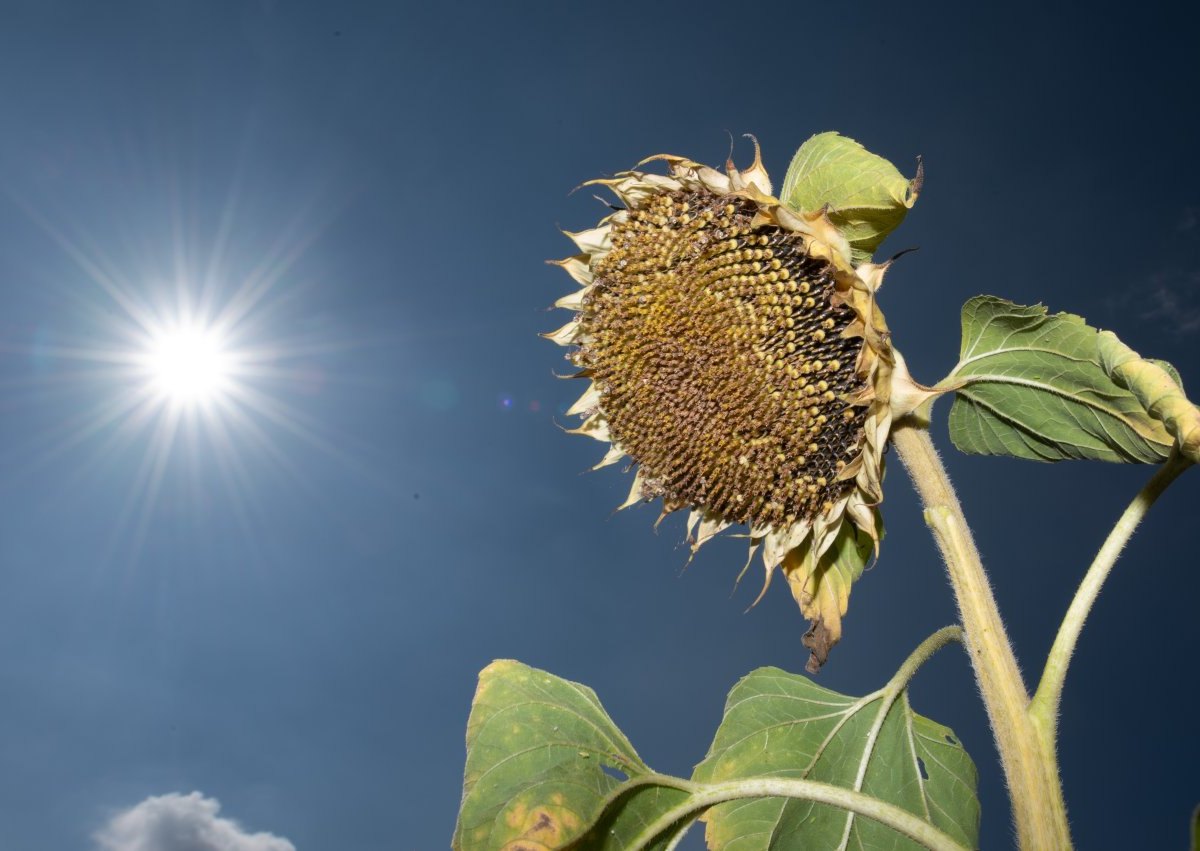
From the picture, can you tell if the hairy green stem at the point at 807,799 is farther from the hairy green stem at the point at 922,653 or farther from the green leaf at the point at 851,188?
the green leaf at the point at 851,188

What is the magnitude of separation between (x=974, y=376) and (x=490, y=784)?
1849 millimetres

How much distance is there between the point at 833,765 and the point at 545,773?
103 cm

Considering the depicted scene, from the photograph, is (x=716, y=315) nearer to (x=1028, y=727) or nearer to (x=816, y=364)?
(x=816, y=364)

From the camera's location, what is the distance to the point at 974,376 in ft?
9.17

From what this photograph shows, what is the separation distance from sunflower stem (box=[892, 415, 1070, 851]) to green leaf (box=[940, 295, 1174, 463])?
23cm

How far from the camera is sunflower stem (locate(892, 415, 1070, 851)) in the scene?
227cm

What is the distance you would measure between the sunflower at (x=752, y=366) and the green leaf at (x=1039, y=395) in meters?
0.27

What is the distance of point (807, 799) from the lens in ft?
7.78

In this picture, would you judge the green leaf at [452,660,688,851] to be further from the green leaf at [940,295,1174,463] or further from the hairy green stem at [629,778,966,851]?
the green leaf at [940,295,1174,463]

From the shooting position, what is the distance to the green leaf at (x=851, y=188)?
2.61 m

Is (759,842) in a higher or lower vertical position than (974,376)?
lower

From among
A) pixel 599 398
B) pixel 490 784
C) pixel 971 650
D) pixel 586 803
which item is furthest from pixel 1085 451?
pixel 490 784

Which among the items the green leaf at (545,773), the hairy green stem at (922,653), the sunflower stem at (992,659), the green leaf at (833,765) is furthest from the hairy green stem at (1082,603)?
the green leaf at (545,773)

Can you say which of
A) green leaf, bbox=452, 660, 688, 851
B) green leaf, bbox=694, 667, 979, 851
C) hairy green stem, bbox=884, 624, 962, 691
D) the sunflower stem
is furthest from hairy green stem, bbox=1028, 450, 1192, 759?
green leaf, bbox=452, 660, 688, 851
